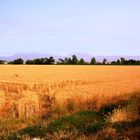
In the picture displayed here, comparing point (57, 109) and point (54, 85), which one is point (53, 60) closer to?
point (54, 85)

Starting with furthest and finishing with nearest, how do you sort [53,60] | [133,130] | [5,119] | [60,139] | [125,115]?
1. [53,60]
2. [5,119]
3. [125,115]
4. [133,130]
5. [60,139]

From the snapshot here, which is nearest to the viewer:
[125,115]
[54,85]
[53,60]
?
[125,115]

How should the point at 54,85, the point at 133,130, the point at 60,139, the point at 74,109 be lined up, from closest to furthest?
the point at 60,139
the point at 133,130
the point at 74,109
the point at 54,85

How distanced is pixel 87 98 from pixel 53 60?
72.0 m

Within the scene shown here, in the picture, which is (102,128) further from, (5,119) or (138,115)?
(5,119)

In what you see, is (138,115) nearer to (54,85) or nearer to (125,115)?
(125,115)

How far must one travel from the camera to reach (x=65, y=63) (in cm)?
9494

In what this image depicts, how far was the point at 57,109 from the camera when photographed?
1895 cm

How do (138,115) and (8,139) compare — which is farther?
(138,115)

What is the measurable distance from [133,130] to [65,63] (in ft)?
275

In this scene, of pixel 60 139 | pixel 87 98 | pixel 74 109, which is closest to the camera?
pixel 60 139

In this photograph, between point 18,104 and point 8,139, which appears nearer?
point 8,139

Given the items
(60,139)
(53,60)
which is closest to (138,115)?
(60,139)

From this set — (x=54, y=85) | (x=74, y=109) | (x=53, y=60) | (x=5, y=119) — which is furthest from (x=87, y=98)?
(x=53, y=60)
